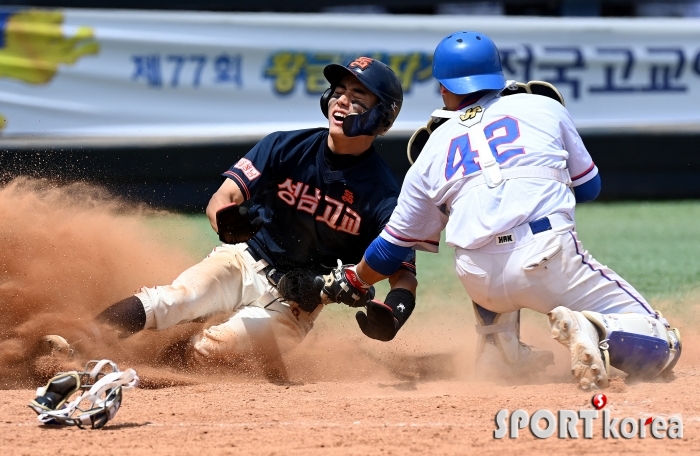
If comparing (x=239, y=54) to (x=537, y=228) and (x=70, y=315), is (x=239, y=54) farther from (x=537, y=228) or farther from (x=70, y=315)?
(x=537, y=228)

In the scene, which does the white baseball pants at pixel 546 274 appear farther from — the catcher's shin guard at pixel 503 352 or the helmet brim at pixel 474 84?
the helmet brim at pixel 474 84

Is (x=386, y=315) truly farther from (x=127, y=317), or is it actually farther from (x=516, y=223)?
(x=127, y=317)

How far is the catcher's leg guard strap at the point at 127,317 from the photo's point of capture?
489cm

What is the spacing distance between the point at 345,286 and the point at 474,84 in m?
1.24

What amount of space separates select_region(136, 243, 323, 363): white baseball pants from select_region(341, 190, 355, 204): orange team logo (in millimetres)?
666

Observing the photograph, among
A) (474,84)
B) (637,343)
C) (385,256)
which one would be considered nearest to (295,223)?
(385,256)

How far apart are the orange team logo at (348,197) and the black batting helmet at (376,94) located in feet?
1.11

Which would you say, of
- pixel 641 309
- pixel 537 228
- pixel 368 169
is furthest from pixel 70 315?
pixel 641 309

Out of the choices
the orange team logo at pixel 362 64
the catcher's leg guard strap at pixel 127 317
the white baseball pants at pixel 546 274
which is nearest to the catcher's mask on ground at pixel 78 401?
the catcher's leg guard strap at pixel 127 317

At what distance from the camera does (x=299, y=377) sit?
5.30 m

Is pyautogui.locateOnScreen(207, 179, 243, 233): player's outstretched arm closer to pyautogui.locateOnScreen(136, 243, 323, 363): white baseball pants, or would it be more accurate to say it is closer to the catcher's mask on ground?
pyautogui.locateOnScreen(136, 243, 323, 363): white baseball pants

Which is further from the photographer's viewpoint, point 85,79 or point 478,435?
point 85,79

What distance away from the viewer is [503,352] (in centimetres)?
497

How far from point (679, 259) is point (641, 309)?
13.8 ft
